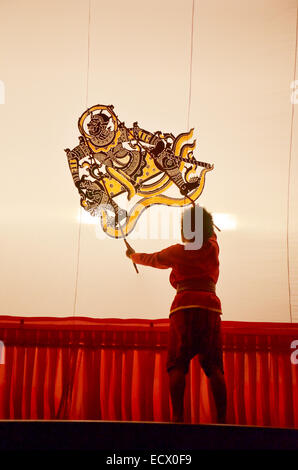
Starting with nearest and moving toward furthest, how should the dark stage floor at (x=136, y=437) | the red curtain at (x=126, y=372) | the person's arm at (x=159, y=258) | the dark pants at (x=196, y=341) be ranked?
the dark stage floor at (x=136, y=437) → the dark pants at (x=196, y=341) → the person's arm at (x=159, y=258) → the red curtain at (x=126, y=372)

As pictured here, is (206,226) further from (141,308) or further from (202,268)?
(141,308)

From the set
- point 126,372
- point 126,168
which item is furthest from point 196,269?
point 126,168

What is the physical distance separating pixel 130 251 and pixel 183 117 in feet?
3.16

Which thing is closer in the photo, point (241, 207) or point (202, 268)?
point (202, 268)

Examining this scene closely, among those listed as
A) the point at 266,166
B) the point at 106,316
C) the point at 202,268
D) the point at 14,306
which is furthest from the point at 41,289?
the point at 266,166

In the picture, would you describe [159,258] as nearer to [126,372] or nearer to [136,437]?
[126,372]

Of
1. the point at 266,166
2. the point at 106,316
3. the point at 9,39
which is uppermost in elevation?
the point at 9,39

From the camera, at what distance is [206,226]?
2.55 meters

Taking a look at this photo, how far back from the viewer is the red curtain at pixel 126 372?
2.89m

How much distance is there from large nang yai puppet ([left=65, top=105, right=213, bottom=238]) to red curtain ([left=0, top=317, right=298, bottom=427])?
2.17ft

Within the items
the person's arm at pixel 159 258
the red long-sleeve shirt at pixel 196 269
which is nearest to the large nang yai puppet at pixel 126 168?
the person's arm at pixel 159 258

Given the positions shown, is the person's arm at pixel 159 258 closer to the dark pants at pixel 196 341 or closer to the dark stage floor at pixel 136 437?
the dark pants at pixel 196 341

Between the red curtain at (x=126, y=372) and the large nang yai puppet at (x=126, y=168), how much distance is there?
662 millimetres
